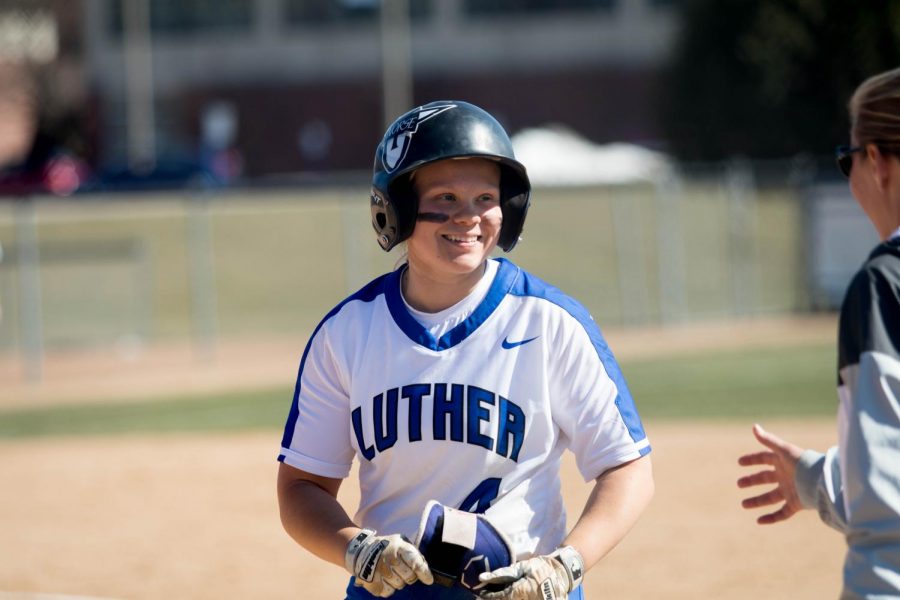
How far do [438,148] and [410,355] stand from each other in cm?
53

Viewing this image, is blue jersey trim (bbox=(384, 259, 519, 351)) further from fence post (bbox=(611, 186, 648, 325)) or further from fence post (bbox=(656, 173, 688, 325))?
fence post (bbox=(656, 173, 688, 325))

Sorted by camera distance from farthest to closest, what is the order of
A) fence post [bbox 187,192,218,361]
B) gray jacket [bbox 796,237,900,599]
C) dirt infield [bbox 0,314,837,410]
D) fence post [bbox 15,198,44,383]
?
fence post [bbox 187,192,218,361] < fence post [bbox 15,198,44,383] < dirt infield [bbox 0,314,837,410] < gray jacket [bbox 796,237,900,599]

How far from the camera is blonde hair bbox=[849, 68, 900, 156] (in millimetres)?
2855

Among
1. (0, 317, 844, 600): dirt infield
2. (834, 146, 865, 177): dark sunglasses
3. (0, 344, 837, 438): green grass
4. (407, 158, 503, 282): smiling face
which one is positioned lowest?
(0, 344, 837, 438): green grass

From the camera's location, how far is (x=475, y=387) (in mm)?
3523

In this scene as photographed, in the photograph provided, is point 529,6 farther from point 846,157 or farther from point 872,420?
point 872,420

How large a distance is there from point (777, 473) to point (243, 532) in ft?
19.1

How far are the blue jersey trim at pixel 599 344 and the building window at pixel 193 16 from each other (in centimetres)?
4933

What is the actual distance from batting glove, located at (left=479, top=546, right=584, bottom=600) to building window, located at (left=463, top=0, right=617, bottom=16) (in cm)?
4615

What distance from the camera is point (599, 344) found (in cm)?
357

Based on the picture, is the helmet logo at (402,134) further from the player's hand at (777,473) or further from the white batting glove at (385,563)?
Answer: the player's hand at (777,473)

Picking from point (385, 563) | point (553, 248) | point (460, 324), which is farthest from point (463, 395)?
point (553, 248)

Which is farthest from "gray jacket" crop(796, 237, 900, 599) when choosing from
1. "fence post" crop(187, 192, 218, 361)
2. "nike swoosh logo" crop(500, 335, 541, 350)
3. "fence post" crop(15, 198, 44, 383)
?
"fence post" crop(187, 192, 218, 361)

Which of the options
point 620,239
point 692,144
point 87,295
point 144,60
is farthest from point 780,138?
point 144,60
